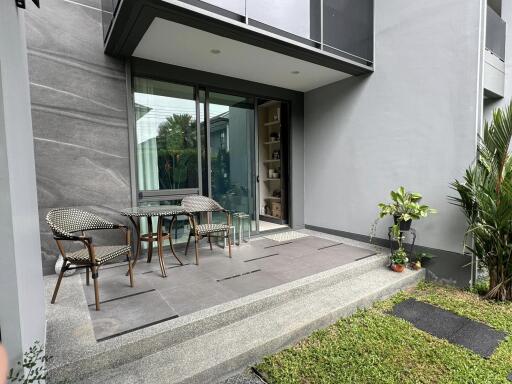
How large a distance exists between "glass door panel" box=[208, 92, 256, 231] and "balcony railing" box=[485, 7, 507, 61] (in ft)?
11.0

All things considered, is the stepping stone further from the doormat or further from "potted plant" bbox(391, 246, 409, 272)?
the doormat

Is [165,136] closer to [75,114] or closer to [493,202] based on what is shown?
[75,114]

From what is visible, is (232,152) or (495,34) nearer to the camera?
(495,34)

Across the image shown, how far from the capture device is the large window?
370 centimetres

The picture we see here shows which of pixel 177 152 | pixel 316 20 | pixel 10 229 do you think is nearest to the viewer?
pixel 10 229

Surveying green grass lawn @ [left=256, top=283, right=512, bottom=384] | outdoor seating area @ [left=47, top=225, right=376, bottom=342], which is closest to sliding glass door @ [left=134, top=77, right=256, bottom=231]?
outdoor seating area @ [left=47, top=225, right=376, bottom=342]

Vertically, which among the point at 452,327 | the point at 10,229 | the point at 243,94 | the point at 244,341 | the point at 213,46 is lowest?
the point at 452,327

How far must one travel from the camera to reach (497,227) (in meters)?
2.80

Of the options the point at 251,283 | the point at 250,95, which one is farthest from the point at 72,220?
the point at 250,95

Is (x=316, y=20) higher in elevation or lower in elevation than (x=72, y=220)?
higher

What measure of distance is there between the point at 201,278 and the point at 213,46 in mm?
2651

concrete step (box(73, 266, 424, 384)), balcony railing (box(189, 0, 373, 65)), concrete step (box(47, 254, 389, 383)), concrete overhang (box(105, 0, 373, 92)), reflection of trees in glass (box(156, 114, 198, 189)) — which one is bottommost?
concrete step (box(73, 266, 424, 384))

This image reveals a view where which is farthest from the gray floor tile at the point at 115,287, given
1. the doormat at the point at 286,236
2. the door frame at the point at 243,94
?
the doormat at the point at 286,236

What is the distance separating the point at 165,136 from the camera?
153 inches
